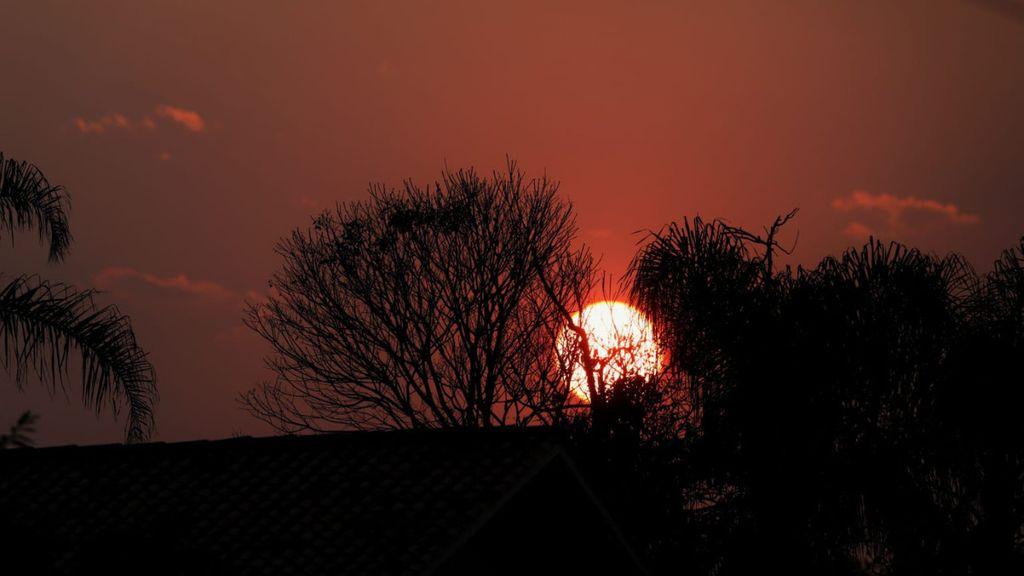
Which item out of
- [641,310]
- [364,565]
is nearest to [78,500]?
[364,565]

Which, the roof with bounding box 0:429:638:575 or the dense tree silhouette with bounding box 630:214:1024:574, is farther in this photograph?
the dense tree silhouette with bounding box 630:214:1024:574

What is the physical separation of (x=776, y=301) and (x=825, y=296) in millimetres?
755

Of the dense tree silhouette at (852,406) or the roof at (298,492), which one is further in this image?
the dense tree silhouette at (852,406)

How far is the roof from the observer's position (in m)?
10.8

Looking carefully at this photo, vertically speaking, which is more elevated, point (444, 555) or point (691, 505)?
point (691, 505)

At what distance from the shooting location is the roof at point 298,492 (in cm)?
1081

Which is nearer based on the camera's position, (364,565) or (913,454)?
(364,565)

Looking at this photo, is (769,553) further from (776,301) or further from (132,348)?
(132,348)

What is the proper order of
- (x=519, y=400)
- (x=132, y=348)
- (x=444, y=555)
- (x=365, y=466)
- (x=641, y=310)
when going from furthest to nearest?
(x=519, y=400) < (x=641, y=310) < (x=365, y=466) < (x=132, y=348) < (x=444, y=555)

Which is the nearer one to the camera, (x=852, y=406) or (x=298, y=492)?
(x=298, y=492)

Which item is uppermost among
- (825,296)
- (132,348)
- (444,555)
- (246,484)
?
(825,296)

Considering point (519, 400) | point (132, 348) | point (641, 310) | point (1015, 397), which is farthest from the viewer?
point (519, 400)

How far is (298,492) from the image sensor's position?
12555 mm

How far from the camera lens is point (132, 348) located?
1139 centimetres
